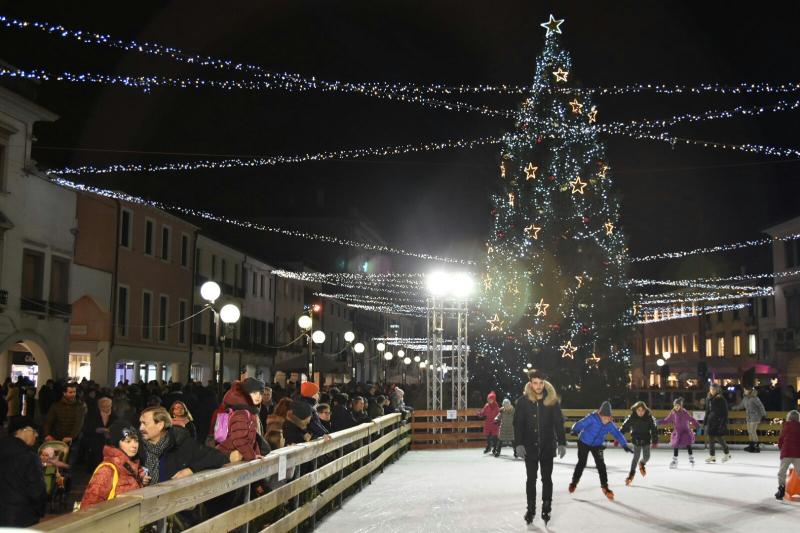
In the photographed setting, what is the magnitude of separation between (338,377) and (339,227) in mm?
25450

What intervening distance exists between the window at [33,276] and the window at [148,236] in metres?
8.11

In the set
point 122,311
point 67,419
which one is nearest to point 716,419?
point 67,419

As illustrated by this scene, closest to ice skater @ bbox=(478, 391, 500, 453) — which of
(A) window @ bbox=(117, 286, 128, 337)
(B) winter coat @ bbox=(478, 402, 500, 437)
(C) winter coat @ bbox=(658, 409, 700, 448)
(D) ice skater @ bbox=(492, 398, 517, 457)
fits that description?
(B) winter coat @ bbox=(478, 402, 500, 437)

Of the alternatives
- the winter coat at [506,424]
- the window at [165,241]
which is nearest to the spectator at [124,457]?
the winter coat at [506,424]

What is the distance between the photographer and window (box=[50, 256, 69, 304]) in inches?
1230

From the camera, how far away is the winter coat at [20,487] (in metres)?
7.42

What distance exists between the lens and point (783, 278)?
5384 cm

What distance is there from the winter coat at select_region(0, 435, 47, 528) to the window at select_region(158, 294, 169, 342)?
32.7 meters

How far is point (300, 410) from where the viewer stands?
477 inches

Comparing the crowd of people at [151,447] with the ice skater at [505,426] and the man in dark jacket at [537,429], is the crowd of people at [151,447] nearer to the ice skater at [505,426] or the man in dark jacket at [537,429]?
the man in dark jacket at [537,429]

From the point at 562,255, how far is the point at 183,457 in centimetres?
2919

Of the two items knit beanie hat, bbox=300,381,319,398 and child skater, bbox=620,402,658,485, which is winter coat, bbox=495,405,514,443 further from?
knit beanie hat, bbox=300,381,319,398

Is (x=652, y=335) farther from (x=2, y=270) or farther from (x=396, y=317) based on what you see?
(x=2, y=270)

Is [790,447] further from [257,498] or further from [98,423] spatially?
[98,423]
